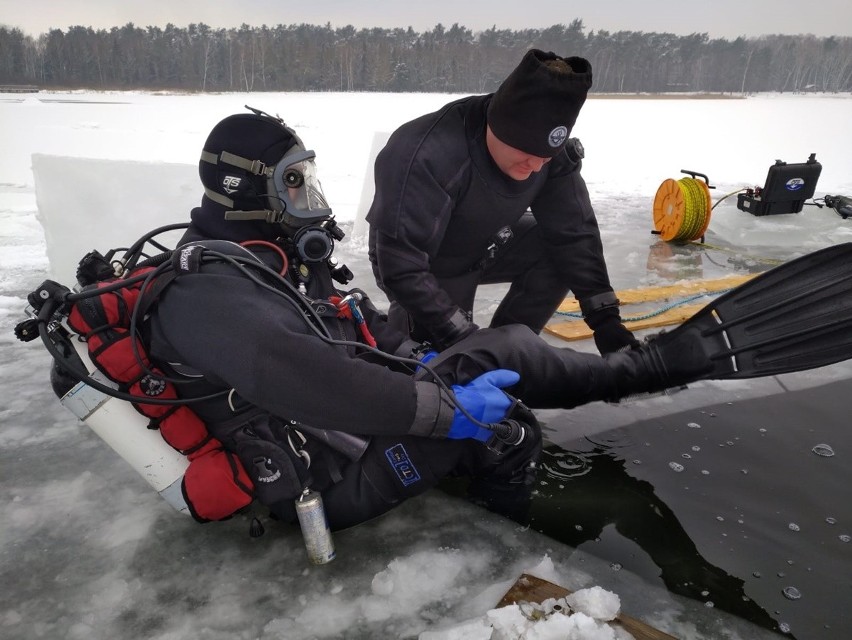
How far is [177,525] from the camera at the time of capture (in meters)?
2.21

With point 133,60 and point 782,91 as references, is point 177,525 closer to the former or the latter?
point 133,60

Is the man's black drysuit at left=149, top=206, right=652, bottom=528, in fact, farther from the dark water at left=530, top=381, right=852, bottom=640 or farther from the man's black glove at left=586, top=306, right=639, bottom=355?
the man's black glove at left=586, top=306, right=639, bottom=355

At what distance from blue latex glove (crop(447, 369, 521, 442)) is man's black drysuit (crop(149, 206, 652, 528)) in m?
0.07

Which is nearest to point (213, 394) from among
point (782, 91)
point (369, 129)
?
point (369, 129)

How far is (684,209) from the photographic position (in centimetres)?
614

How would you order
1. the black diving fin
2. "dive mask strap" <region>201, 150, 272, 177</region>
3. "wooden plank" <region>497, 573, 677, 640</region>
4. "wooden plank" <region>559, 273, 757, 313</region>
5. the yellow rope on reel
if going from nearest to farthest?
"wooden plank" <region>497, 573, 677, 640</region>, "dive mask strap" <region>201, 150, 272, 177</region>, the black diving fin, "wooden plank" <region>559, 273, 757, 313</region>, the yellow rope on reel

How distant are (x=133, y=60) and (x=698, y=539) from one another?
176ft

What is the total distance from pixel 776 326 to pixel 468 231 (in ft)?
4.70

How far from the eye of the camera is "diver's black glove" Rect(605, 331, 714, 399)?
2.42 meters

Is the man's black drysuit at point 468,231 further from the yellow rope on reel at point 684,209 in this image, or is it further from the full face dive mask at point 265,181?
the yellow rope on reel at point 684,209

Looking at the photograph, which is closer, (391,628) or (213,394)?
(391,628)

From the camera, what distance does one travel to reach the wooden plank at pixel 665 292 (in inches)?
179

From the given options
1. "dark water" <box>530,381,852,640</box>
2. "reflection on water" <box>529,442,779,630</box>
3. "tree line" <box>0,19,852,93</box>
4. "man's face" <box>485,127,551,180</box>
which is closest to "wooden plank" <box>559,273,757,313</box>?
"dark water" <box>530,381,852,640</box>

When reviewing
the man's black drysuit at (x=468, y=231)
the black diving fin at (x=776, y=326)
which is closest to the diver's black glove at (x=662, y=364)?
the black diving fin at (x=776, y=326)
